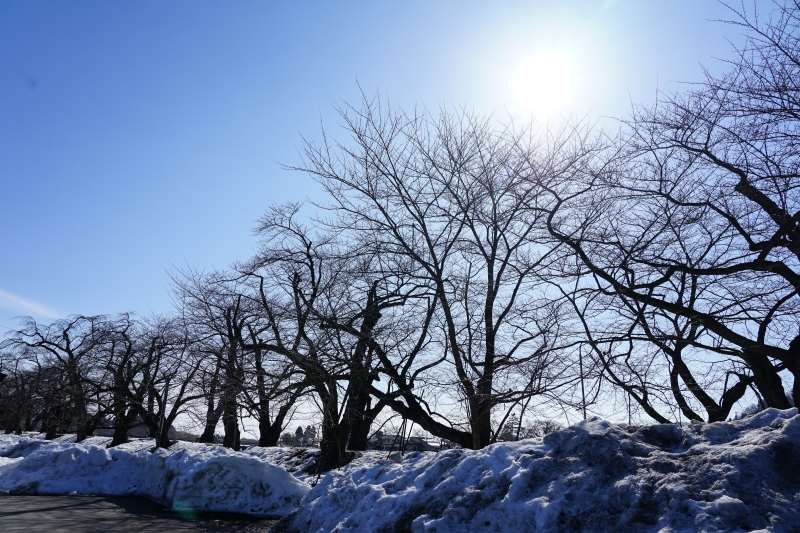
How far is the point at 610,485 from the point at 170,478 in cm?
1162

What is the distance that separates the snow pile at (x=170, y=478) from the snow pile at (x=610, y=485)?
6.13 meters

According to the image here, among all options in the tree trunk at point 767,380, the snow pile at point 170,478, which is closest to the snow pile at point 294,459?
the snow pile at point 170,478

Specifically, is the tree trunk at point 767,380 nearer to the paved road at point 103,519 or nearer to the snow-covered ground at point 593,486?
the snow-covered ground at point 593,486

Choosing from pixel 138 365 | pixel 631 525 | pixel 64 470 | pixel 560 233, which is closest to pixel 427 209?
pixel 560 233

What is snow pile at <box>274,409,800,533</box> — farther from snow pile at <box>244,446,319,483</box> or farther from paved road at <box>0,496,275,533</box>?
snow pile at <box>244,446,319,483</box>

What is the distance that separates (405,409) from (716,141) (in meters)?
6.97

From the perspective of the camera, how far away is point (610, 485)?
4.24 m

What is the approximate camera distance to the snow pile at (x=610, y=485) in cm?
370

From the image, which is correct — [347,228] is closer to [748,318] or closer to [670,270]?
[670,270]

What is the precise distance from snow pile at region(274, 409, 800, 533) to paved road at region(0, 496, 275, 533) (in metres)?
4.27

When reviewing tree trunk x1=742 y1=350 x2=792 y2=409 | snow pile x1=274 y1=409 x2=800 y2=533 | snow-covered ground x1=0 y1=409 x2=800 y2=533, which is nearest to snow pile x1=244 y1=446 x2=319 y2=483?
snow-covered ground x1=0 y1=409 x2=800 y2=533

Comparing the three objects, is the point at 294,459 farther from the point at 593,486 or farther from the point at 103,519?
the point at 593,486

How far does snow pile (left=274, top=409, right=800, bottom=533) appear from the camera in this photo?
12.1ft

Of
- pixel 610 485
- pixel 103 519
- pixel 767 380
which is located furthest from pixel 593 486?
pixel 103 519
